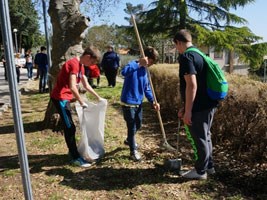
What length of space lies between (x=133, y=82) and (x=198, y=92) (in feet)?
3.51

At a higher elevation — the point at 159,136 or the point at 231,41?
the point at 231,41

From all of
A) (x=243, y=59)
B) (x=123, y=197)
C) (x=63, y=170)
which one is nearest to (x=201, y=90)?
(x=123, y=197)

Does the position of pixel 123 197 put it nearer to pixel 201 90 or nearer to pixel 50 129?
pixel 201 90

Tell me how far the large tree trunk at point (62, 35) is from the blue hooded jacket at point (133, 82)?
2152 millimetres

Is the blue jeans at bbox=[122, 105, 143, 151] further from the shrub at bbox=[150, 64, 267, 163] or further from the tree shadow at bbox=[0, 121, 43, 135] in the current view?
the tree shadow at bbox=[0, 121, 43, 135]

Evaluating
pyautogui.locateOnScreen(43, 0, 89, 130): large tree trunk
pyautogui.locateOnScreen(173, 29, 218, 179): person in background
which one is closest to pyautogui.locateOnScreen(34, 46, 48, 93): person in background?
pyautogui.locateOnScreen(43, 0, 89, 130): large tree trunk

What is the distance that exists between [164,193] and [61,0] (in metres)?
4.31

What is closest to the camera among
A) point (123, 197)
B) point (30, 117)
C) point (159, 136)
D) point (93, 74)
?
point (123, 197)

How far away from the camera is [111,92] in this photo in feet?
38.2

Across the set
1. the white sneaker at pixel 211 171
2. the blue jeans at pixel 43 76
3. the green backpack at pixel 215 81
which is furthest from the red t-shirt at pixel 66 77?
the blue jeans at pixel 43 76

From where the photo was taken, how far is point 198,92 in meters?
3.84

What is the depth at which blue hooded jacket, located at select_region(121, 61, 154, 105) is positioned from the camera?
15.0 feet

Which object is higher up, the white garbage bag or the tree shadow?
the white garbage bag

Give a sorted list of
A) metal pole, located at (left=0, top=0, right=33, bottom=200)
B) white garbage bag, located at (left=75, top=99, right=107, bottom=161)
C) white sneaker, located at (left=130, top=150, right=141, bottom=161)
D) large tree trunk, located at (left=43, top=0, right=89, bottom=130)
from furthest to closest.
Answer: large tree trunk, located at (left=43, top=0, right=89, bottom=130) → white sneaker, located at (left=130, top=150, right=141, bottom=161) → white garbage bag, located at (left=75, top=99, right=107, bottom=161) → metal pole, located at (left=0, top=0, right=33, bottom=200)
